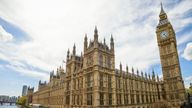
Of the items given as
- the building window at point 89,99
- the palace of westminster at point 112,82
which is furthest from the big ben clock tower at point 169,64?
the building window at point 89,99

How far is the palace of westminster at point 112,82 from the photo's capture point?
4112 centimetres

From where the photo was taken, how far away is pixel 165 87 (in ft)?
225

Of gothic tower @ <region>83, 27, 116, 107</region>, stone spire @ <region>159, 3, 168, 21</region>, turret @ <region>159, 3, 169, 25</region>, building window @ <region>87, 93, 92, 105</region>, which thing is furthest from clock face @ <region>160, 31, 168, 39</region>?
building window @ <region>87, 93, 92, 105</region>

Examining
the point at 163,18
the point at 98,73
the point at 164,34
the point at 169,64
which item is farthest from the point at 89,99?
the point at 163,18

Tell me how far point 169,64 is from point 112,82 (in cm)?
4080

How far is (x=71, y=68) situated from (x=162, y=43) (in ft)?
162

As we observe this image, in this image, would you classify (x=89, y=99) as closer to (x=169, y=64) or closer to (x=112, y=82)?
(x=112, y=82)

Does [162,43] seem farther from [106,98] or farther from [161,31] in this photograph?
[106,98]

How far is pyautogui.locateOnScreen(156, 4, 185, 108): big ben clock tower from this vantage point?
6378 cm

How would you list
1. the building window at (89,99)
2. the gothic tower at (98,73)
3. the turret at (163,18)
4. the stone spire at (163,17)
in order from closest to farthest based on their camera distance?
the gothic tower at (98,73)
the building window at (89,99)
the turret at (163,18)
the stone spire at (163,17)

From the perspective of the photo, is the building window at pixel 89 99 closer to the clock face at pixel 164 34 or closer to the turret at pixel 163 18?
the clock face at pixel 164 34

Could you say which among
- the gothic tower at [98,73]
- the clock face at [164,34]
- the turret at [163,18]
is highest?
the turret at [163,18]

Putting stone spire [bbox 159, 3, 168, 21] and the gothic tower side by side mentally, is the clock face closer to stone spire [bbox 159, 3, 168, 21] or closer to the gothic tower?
stone spire [bbox 159, 3, 168, 21]

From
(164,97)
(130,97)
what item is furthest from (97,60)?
(164,97)
